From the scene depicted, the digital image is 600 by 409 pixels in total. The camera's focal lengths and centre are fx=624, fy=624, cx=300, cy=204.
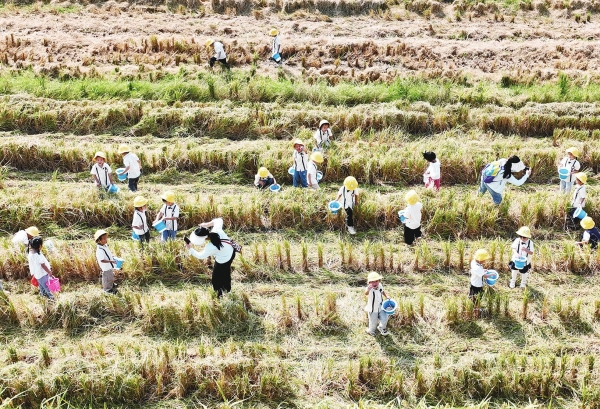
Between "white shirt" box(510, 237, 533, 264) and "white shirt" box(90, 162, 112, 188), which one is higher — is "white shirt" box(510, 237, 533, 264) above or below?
below

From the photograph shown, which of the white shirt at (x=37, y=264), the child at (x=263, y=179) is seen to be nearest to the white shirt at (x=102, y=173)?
the white shirt at (x=37, y=264)

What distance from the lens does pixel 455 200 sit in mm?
10195

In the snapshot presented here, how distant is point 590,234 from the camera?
30.5 ft

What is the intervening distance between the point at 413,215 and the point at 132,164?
15.7 ft

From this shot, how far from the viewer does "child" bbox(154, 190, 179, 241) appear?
920 centimetres

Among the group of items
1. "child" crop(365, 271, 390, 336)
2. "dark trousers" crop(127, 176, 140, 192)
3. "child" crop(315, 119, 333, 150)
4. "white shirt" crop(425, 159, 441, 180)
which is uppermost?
"child" crop(315, 119, 333, 150)

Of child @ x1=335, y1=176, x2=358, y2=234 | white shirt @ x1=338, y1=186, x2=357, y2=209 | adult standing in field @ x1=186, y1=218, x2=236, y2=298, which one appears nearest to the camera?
adult standing in field @ x1=186, y1=218, x2=236, y2=298

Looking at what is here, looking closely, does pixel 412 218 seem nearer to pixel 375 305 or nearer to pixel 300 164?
pixel 375 305

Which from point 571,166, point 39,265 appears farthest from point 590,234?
point 39,265

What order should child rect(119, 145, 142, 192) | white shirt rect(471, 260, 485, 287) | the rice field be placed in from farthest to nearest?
1. child rect(119, 145, 142, 192)
2. white shirt rect(471, 260, 485, 287)
3. the rice field

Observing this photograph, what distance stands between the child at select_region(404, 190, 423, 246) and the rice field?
0.25m

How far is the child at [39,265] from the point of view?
8.24m

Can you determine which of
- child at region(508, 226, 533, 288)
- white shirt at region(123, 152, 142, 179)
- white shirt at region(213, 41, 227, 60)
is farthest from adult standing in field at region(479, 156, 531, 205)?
white shirt at region(213, 41, 227, 60)

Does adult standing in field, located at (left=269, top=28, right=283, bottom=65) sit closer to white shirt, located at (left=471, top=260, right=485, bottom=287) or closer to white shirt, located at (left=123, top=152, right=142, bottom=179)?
white shirt, located at (left=123, top=152, right=142, bottom=179)
